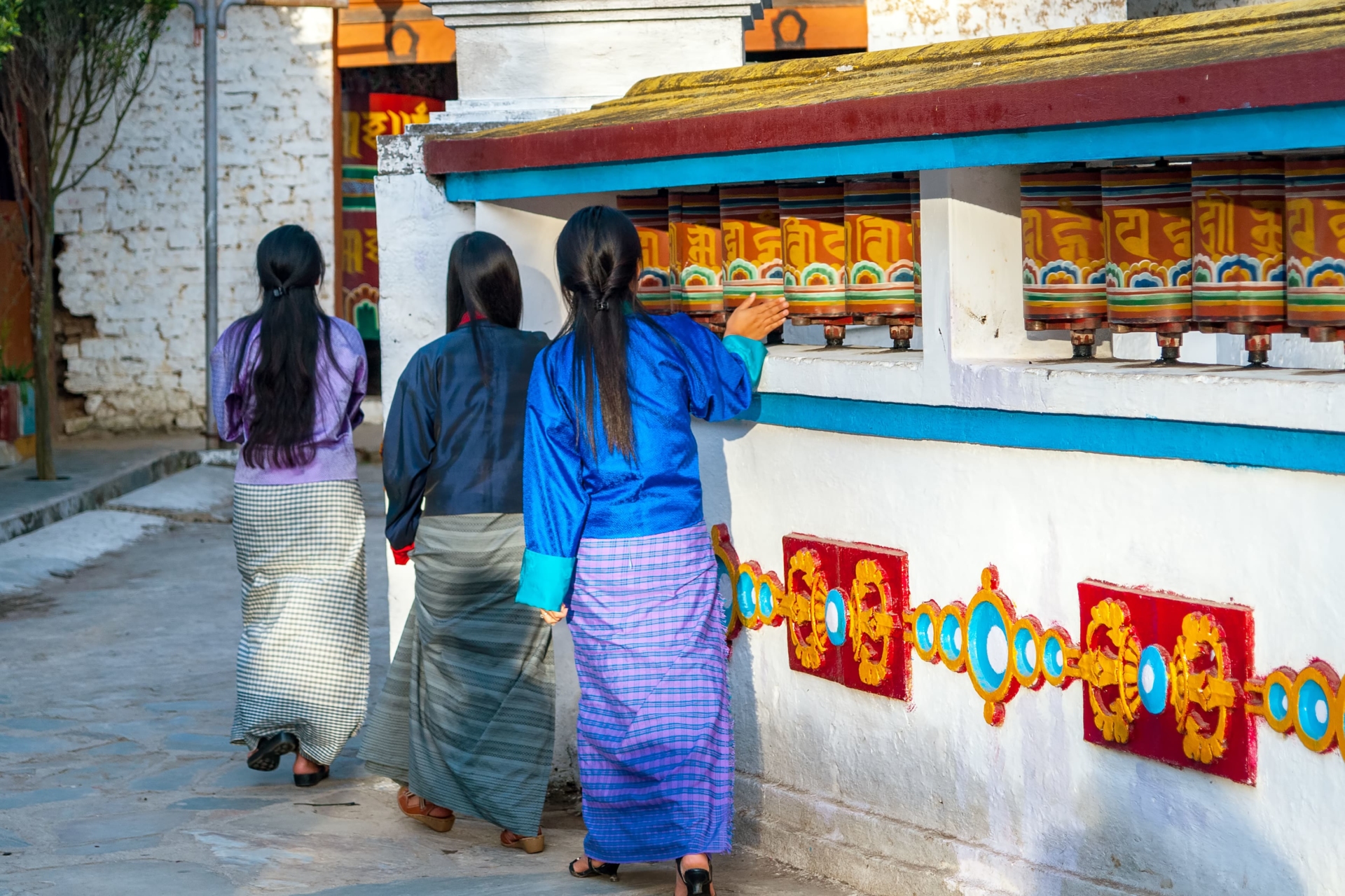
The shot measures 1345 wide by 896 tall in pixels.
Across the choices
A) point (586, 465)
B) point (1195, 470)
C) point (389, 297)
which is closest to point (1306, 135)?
point (1195, 470)

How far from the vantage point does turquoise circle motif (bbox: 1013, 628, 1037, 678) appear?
3.35 meters

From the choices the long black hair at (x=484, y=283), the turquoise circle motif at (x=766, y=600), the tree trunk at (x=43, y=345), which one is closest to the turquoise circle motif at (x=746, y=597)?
the turquoise circle motif at (x=766, y=600)

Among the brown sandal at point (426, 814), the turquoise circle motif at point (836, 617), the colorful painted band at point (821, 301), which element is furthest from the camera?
the brown sandal at point (426, 814)

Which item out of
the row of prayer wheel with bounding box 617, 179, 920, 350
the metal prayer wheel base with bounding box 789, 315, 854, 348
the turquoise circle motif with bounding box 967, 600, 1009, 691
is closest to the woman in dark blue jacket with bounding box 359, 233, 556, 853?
the row of prayer wheel with bounding box 617, 179, 920, 350

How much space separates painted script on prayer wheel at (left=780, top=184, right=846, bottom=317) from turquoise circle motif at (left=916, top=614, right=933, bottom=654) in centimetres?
81

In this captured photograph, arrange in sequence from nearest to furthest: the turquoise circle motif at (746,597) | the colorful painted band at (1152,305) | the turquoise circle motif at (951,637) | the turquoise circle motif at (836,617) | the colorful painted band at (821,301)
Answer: the colorful painted band at (1152,305), the turquoise circle motif at (951,637), the turquoise circle motif at (836,617), the colorful painted band at (821,301), the turquoise circle motif at (746,597)

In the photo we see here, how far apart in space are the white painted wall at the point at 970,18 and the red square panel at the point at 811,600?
384 cm

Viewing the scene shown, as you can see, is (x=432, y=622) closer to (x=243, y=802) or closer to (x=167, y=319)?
(x=243, y=802)

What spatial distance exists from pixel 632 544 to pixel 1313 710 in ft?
4.76

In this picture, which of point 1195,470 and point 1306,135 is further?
point 1195,470

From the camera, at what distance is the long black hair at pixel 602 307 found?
3584mm

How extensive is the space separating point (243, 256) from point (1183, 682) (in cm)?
1157

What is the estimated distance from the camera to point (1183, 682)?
9.87 ft

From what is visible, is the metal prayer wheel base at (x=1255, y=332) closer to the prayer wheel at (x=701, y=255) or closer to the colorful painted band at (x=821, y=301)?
the colorful painted band at (x=821, y=301)
